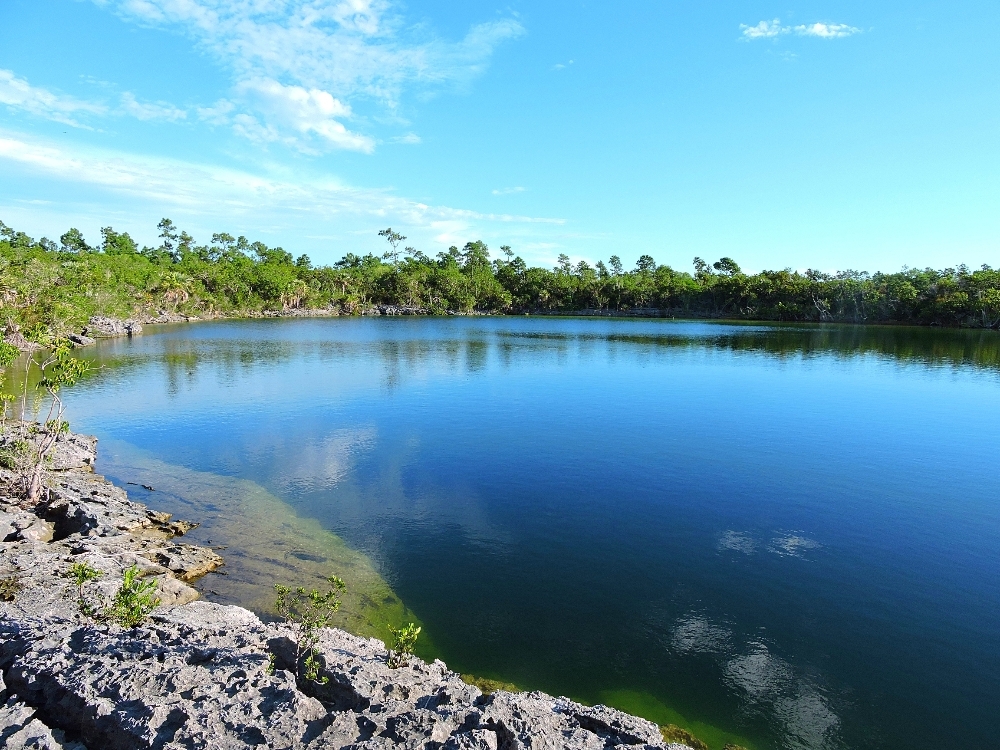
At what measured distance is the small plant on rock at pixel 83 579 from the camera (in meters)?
A: 8.10

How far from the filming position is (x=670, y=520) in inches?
561

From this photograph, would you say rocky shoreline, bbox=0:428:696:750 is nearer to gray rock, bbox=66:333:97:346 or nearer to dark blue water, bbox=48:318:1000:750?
dark blue water, bbox=48:318:1000:750

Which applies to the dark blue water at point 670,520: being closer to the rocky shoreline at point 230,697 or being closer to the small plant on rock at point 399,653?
the small plant on rock at point 399,653

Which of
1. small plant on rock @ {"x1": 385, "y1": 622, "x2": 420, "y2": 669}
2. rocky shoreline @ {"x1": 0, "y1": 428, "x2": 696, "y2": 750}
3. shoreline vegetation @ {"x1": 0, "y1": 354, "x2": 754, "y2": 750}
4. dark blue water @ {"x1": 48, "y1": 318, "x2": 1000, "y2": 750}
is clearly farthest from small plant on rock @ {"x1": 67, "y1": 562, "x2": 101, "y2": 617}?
dark blue water @ {"x1": 48, "y1": 318, "x2": 1000, "y2": 750}

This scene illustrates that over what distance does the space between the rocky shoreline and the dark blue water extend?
238cm

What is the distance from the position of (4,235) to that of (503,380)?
304ft

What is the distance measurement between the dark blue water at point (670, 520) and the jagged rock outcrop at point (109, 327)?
25475 mm

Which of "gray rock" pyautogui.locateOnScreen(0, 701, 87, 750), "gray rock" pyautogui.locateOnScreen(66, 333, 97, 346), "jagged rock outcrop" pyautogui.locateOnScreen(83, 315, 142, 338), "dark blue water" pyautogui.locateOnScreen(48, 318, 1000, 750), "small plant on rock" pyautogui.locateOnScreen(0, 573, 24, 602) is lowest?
"dark blue water" pyautogui.locateOnScreen(48, 318, 1000, 750)

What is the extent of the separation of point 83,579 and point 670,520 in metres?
11.5

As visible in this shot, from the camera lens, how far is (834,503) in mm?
15375

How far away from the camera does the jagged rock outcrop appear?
5397 cm

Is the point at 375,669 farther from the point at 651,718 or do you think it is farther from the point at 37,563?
the point at 37,563

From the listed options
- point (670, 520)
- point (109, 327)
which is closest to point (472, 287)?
point (109, 327)

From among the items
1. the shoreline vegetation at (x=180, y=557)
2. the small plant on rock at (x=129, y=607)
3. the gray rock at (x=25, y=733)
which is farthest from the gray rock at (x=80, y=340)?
the gray rock at (x=25, y=733)
